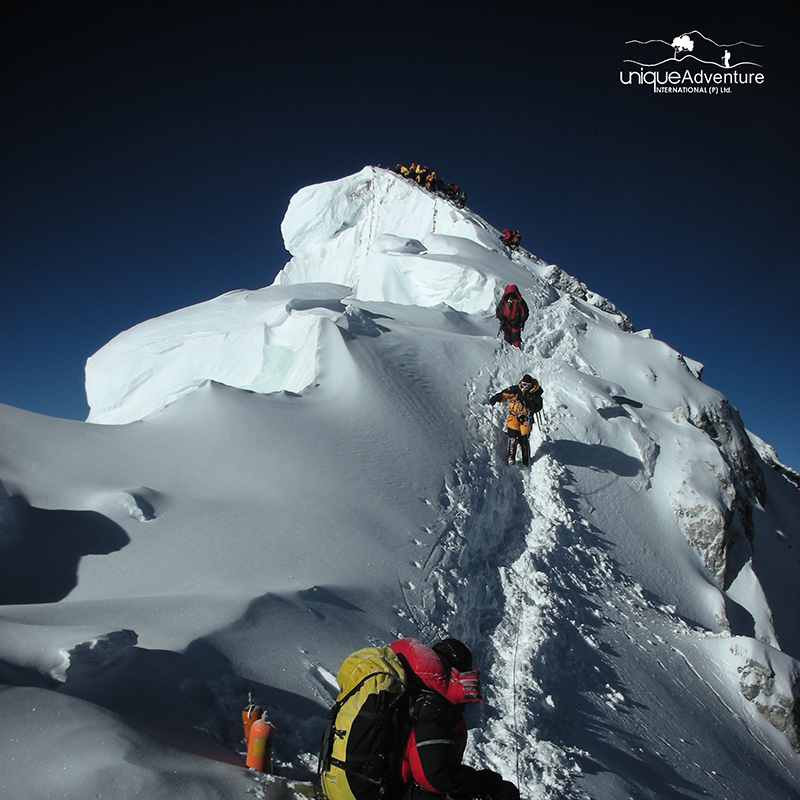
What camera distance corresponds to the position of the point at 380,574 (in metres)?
5.59

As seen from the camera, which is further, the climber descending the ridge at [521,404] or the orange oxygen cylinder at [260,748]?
the climber descending the ridge at [521,404]

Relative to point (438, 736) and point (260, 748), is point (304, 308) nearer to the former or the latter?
point (260, 748)

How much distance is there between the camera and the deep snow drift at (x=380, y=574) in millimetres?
3154

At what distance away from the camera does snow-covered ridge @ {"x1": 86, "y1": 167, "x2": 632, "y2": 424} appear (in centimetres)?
1359

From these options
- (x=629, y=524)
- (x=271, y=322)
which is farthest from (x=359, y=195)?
(x=629, y=524)

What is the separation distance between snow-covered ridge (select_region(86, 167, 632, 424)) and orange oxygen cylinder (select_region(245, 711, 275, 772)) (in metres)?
7.25

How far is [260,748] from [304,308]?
13207 mm

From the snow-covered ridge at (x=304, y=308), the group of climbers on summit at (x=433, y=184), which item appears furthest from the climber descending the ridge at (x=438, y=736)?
the group of climbers on summit at (x=433, y=184)

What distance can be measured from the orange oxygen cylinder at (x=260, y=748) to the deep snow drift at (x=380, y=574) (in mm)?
101

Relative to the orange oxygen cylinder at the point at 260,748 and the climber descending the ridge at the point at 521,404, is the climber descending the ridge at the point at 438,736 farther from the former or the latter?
the climber descending the ridge at the point at 521,404

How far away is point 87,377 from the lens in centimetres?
1619

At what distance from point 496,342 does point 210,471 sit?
8771mm

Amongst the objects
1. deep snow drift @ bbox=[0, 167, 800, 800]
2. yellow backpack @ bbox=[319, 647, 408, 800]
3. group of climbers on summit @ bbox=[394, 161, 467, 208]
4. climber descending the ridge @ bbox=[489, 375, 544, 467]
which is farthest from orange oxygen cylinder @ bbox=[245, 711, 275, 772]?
group of climbers on summit @ bbox=[394, 161, 467, 208]

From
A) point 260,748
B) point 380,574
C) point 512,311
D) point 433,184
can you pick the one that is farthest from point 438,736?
point 433,184
